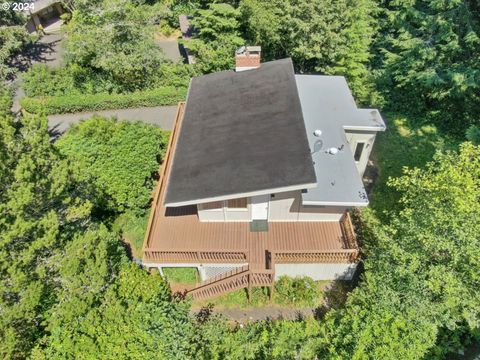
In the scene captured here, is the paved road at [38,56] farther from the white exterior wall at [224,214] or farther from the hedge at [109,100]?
the white exterior wall at [224,214]

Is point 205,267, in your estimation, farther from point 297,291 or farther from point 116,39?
point 116,39

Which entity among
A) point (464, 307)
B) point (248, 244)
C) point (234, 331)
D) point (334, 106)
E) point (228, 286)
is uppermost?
point (334, 106)

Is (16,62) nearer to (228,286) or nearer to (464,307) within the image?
(228,286)

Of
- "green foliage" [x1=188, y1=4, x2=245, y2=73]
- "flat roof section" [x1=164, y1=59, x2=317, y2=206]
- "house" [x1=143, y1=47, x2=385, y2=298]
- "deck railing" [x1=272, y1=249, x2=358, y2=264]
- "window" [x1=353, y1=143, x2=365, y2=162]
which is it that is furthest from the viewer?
"green foliage" [x1=188, y1=4, x2=245, y2=73]

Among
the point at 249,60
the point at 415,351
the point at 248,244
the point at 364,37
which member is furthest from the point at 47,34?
the point at 415,351

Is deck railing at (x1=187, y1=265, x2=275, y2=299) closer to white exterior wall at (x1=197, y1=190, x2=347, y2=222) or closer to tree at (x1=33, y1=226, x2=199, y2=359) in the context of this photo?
tree at (x1=33, y1=226, x2=199, y2=359)

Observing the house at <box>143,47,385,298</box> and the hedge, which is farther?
the hedge

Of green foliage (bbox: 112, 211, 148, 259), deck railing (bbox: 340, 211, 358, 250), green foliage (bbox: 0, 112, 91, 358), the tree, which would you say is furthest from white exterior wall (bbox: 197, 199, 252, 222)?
green foliage (bbox: 0, 112, 91, 358)
